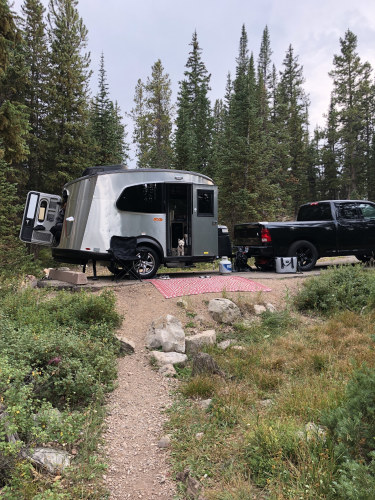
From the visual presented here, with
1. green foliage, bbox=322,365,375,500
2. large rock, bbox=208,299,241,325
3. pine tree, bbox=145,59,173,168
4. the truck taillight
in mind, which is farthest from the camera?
pine tree, bbox=145,59,173,168

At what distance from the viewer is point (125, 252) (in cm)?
923

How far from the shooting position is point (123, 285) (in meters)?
8.90

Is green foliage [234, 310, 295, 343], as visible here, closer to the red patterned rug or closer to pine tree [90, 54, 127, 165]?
the red patterned rug

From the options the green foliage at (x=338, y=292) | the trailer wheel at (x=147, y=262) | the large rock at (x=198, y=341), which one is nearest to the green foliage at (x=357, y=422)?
the large rock at (x=198, y=341)

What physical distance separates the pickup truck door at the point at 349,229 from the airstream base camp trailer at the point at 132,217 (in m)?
3.86

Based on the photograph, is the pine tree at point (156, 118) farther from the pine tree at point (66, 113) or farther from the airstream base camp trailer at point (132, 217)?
the airstream base camp trailer at point (132, 217)

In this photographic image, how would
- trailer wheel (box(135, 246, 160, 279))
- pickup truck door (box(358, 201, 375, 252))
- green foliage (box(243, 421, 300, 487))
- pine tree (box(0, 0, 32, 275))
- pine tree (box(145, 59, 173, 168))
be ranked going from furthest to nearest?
pine tree (box(145, 59, 173, 168)) < pickup truck door (box(358, 201, 375, 252)) < pine tree (box(0, 0, 32, 275)) < trailer wheel (box(135, 246, 160, 279)) < green foliage (box(243, 421, 300, 487))

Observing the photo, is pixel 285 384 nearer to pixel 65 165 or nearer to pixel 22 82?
pixel 65 165

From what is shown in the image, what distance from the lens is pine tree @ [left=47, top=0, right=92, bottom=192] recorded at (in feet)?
69.8

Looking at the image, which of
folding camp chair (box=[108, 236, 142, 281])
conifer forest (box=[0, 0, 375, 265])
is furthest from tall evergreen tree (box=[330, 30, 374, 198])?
folding camp chair (box=[108, 236, 142, 281])

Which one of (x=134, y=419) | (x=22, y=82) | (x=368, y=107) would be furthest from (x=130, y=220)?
(x=368, y=107)

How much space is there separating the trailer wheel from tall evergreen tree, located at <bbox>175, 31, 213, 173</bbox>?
17969 mm

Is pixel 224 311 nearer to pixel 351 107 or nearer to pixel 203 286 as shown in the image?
pixel 203 286

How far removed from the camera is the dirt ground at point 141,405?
3.22 meters
